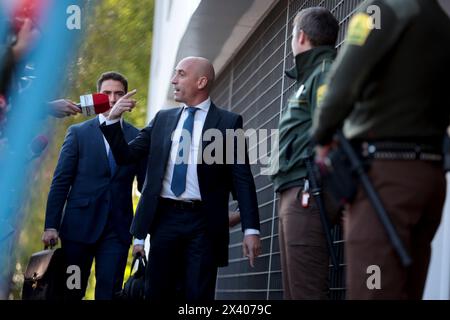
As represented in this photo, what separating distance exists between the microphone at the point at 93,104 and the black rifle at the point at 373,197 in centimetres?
322

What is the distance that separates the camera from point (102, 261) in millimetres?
7480

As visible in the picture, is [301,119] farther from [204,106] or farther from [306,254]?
[204,106]

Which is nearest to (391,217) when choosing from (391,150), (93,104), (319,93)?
(391,150)

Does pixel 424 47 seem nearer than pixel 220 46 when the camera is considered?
Yes

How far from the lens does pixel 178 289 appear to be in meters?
6.84

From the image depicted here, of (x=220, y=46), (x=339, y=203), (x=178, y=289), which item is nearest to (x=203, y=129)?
(x=178, y=289)

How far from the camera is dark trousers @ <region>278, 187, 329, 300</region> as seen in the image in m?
5.68

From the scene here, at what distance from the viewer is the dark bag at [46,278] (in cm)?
726

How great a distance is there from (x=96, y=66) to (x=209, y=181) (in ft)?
50.1

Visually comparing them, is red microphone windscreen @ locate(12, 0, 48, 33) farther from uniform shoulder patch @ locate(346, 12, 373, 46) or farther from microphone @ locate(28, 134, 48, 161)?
uniform shoulder patch @ locate(346, 12, 373, 46)

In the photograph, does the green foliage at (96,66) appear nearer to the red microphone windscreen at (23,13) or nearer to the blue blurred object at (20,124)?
the blue blurred object at (20,124)

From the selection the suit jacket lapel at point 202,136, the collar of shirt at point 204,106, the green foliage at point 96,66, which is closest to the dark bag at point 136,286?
the suit jacket lapel at point 202,136
